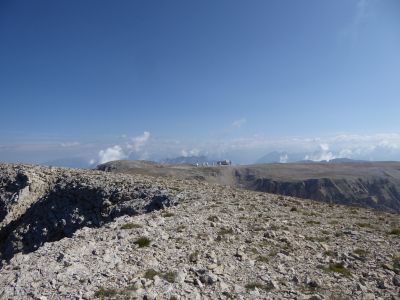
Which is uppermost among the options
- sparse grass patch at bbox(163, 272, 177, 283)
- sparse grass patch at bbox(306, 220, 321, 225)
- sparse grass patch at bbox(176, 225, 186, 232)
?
sparse grass patch at bbox(176, 225, 186, 232)

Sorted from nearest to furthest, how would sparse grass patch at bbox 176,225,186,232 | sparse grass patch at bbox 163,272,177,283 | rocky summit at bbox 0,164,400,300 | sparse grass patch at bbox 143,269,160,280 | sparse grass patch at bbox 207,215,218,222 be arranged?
rocky summit at bbox 0,164,400,300, sparse grass patch at bbox 163,272,177,283, sparse grass patch at bbox 143,269,160,280, sparse grass patch at bbox 176,225,186,232, sparse grass patch at bbox 207,215,218,222

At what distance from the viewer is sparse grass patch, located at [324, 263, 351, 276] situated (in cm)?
1519

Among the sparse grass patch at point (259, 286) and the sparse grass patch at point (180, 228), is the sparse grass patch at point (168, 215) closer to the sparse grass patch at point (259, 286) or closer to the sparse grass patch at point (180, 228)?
the sparse grass patch at point (180, 228)

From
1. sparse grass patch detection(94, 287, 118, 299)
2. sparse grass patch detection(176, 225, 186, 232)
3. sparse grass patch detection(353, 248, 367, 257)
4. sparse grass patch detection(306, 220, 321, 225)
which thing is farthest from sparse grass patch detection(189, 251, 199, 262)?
sparse grass patch detection(306, 220, 321, 225)

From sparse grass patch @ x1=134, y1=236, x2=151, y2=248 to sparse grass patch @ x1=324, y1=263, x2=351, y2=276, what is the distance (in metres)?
8.60

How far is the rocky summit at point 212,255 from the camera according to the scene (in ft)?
43.3

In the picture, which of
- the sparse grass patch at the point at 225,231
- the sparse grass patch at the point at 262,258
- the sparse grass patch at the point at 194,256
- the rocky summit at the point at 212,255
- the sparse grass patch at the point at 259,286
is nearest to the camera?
the rocky summit at the point at 212,255

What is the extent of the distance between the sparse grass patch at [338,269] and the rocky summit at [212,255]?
4 centimetres

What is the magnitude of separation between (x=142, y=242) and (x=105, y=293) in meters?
5.09

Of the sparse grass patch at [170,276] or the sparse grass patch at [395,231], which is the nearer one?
the sparse grass patch at [170,276]

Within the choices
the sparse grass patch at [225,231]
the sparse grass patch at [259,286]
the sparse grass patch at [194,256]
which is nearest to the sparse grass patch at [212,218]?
the sparse grass patch at [225,231]

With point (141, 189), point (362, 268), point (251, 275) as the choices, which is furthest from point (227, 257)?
point (141, 189)

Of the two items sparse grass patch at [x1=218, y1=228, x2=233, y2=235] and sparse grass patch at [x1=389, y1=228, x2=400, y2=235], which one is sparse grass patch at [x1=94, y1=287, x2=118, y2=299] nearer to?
sparse grass patch at [x1=218, y1=228, x2=233, y2=235]

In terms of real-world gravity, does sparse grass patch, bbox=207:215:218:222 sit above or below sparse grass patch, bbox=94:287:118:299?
above
